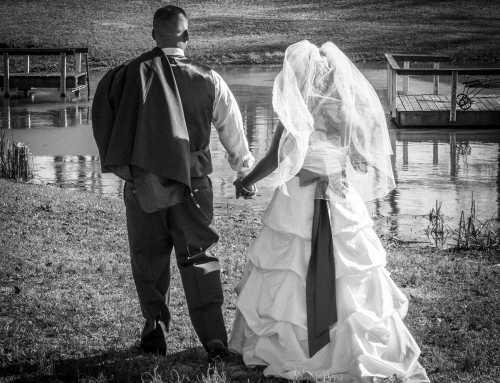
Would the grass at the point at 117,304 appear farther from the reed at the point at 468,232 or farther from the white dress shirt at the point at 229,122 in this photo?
the white dress shirt at the point at 229,122

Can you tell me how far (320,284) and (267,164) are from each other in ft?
2.37

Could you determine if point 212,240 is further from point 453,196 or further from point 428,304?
point 453,196

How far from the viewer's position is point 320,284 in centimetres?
420

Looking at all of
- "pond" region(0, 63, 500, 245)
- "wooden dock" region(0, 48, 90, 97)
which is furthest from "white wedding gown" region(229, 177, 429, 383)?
"wooden dock" region(0, 48, 90, 97)

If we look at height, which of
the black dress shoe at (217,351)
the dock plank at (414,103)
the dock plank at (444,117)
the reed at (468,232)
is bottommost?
the black dress shoe at (217,351)

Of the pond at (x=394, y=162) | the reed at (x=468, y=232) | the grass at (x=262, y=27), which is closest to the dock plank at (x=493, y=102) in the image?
the pond at (x=394, y=162)

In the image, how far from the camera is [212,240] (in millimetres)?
4527

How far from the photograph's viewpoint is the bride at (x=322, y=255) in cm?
421

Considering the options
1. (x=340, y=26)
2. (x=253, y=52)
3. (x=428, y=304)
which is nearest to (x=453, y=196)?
(x=428, y=304)

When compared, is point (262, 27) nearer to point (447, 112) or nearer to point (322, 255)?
point (447, 112)

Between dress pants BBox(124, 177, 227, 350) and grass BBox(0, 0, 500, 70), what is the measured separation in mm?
24227

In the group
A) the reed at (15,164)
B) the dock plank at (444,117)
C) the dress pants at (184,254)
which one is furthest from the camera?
the dock plank at (444,117)

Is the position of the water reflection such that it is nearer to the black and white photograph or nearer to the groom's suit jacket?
the black and white photograph

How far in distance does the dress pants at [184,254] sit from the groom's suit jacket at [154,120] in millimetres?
149
